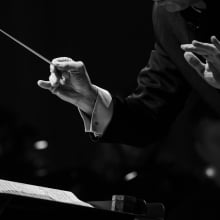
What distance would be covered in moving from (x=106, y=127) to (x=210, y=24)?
40 centimetres

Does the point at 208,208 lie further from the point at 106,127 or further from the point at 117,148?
the point at 117,148

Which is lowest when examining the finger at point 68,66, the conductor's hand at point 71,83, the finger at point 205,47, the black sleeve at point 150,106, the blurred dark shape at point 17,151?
the blurred dark shape at point 17,151

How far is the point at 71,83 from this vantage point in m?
1.52

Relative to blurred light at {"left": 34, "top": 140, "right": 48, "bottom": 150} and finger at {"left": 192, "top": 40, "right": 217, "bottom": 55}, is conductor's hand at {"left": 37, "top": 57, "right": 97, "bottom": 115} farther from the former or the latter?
blurred light at {"left": 34, "top": 140, "right": 48, "bottom": 150}

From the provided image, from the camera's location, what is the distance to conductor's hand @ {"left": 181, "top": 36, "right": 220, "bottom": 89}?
4.41ft

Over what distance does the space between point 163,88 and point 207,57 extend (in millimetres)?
391

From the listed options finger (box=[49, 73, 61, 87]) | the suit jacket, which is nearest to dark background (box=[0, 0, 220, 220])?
the suit jacket

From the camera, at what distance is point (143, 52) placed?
342cm

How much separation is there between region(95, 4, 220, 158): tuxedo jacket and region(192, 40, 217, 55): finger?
0.28 m

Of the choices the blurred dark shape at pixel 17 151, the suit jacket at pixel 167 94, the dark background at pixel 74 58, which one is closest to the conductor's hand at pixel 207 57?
the suit jacket at pixel 167 94

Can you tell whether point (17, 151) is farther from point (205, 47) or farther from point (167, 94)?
point (205, 47)

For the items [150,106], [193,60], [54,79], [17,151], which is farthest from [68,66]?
[17,151]

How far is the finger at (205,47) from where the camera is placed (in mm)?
1331

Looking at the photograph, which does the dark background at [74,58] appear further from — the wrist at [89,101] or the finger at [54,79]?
the finger at [54,79]
